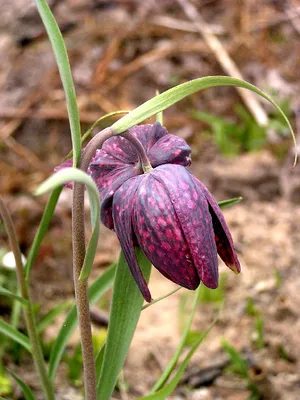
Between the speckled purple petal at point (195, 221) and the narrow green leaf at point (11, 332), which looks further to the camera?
the narrow green leaf at point (11, 332)

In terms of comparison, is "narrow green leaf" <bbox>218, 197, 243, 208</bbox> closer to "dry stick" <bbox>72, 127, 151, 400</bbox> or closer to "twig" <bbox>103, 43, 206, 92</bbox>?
"dry stick" <bbox>72, 127, 151, 400</bbox>

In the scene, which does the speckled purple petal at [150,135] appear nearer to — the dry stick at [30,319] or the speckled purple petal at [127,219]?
the speckled purple petal at [127,219]

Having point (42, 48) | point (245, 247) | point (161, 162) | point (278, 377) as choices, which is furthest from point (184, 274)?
point (42, 48)

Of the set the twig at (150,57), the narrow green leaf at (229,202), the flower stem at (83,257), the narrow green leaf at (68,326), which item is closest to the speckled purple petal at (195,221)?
the flower stem at (83,257)

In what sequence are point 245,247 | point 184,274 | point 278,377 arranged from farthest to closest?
point 245,247, point 278,377, point 184,274

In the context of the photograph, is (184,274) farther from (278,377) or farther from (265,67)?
(265,67)

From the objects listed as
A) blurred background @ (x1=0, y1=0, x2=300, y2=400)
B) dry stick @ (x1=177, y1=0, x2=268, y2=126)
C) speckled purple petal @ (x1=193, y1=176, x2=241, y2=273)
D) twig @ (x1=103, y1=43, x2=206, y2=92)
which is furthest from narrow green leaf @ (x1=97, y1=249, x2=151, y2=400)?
twig @ (x1=103, y1=43, x2=206, y2=92)
